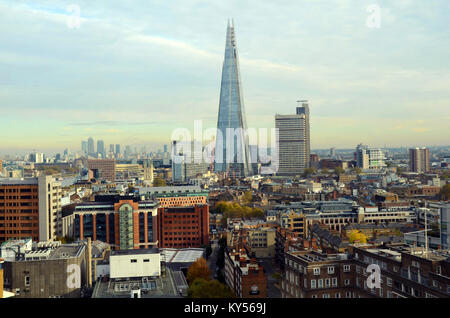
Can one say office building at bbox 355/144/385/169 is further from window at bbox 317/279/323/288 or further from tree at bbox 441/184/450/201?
window at bbox 317/279/323/288

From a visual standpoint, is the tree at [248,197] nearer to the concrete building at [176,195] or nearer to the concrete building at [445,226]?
the concrete building at [176,195]

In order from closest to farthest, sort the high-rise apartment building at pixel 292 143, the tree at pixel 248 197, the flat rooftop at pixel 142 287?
the flat rooftop at pixel 142 287
the tree at pixel 248 197
the high-rise apartment building at pixel 292 143

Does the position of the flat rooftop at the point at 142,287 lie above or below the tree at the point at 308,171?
below

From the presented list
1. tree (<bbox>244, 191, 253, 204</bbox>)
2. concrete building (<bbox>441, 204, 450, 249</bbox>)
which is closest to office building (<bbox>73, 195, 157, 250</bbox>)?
concrete building (<bbox>441, 204, 450, 249</bbox>)

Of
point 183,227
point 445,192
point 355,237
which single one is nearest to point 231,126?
point 445,192

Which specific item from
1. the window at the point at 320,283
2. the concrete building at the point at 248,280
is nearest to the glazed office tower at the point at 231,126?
the concrete building at the point at 248,280
